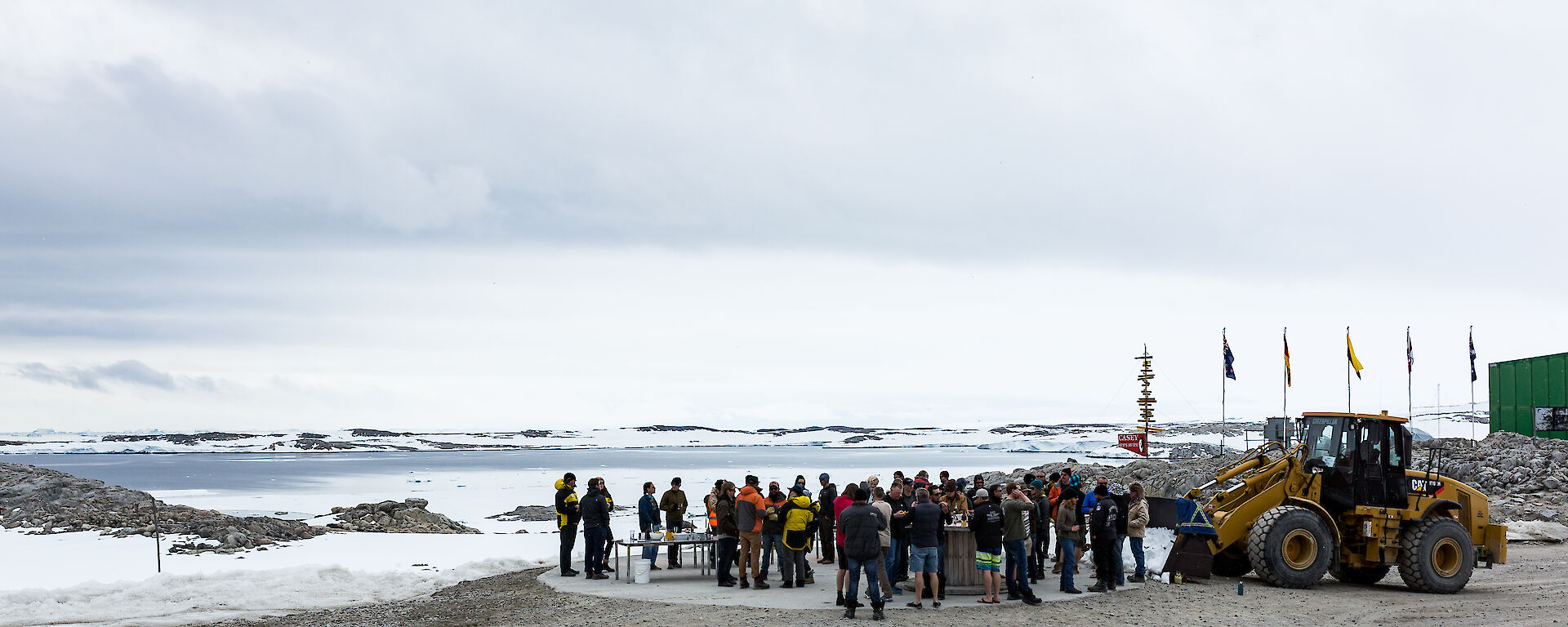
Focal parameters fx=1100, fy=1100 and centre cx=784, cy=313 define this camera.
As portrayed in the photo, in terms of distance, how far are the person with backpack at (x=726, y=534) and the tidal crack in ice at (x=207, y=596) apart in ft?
14.3

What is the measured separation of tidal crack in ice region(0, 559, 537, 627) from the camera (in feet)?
43.4

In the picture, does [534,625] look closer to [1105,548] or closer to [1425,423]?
[1105,548]

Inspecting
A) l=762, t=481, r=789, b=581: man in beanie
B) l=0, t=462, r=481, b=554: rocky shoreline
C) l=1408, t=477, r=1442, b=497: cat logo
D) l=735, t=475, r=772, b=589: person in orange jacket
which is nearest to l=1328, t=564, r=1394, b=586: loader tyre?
l=1408, t=477, r=1442, b=497: cat logo

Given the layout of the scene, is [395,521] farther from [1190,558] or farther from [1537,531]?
[1537,531]

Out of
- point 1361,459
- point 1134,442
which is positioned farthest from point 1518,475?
point 1361,459

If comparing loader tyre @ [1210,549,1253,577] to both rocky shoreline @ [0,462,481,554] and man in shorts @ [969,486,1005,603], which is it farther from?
rocky shoreline @ [0,462,481,554]

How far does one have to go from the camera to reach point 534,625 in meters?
11.9

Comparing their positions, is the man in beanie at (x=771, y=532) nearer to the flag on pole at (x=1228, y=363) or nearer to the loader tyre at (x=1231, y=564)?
the loader tyre at (x=1231, y=564)

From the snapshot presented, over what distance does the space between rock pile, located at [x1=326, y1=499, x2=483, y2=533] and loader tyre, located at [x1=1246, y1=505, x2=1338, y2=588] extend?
68.3ft

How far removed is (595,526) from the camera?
1527 cm

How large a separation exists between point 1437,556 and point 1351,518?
1131 mm

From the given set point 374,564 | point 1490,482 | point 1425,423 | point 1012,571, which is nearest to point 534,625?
point 1012,571

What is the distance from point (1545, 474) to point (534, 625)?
2787cm

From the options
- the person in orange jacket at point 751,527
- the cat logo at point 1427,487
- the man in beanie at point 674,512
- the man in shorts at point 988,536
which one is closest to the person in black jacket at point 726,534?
the person in orange jacket at point 751,527
